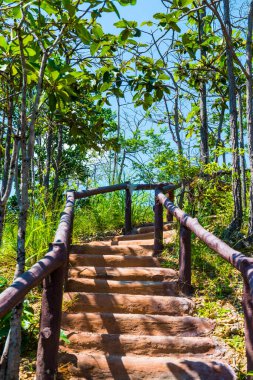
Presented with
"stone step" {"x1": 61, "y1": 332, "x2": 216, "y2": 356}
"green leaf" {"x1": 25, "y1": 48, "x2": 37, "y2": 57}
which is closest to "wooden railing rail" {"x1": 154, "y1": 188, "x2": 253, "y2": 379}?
"stone step" {"x1": 61, "y1": 332, "x2": 216, "y2": 356}

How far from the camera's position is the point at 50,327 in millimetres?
2676

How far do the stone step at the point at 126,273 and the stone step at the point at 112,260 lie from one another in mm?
250

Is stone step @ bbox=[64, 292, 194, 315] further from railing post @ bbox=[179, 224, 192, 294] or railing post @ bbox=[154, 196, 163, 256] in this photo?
railing post @ bbox=[154, 196, 163, 256]

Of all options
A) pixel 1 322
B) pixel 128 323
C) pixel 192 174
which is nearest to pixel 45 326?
pixel 1 322

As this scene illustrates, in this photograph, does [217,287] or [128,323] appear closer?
[128,323]

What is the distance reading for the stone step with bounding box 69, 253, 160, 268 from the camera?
4825mm

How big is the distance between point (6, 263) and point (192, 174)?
2.56 metres

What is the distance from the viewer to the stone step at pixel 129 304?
3.86 meters

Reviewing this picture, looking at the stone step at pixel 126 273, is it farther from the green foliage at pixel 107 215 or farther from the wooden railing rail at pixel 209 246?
the green foliage at pixel 107 215

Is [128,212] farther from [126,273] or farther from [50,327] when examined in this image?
[50,327]

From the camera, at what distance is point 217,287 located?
4008 mm

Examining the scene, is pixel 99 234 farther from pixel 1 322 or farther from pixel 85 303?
pixel 1 322

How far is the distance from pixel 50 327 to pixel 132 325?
1.14m

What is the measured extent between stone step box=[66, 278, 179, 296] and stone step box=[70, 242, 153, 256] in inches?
35.0
